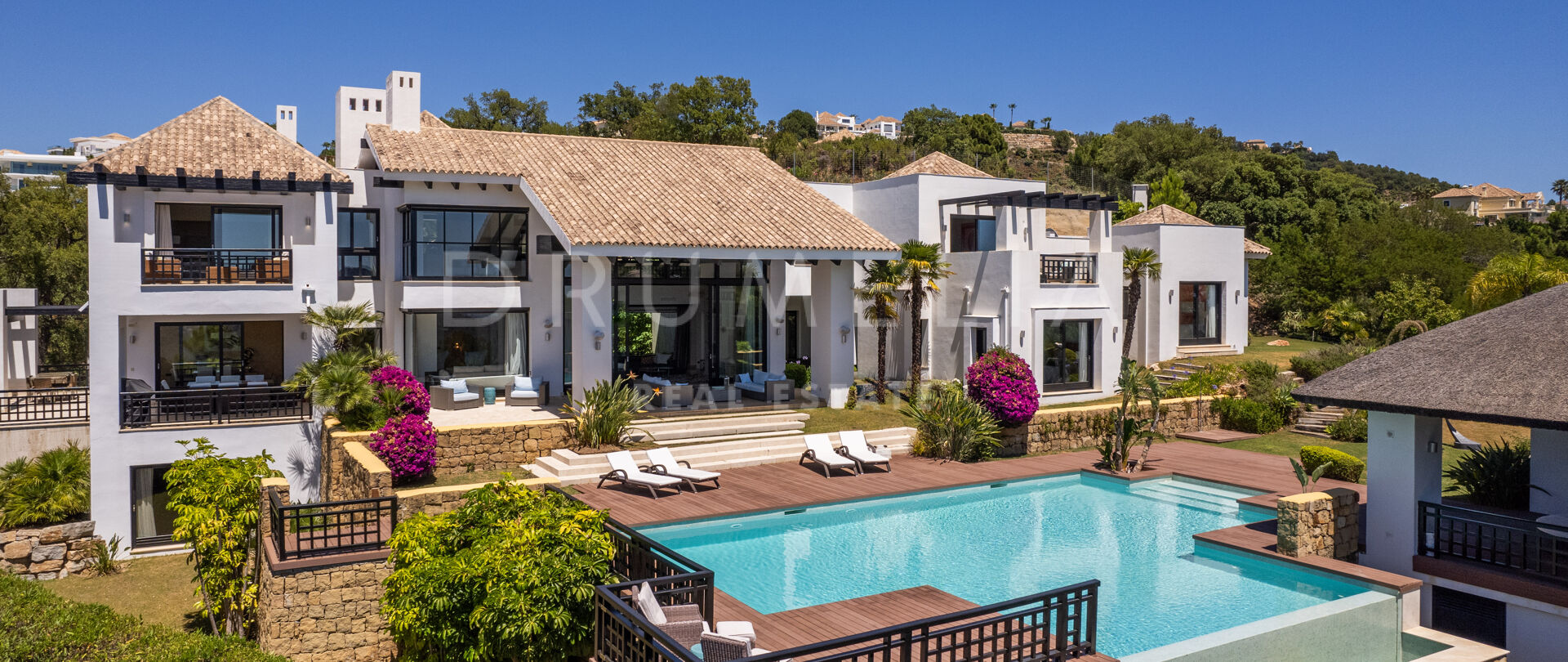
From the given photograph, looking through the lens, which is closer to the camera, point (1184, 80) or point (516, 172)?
point (516, 172)

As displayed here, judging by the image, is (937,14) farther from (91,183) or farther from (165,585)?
(165,585)

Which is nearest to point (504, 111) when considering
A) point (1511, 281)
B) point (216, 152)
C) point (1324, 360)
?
point (216, 152)

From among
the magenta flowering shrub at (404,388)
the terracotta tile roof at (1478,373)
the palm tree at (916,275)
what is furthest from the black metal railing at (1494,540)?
the magenta flowering shrub at (404,388)

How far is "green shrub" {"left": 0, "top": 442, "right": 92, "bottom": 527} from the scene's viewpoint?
1916cm

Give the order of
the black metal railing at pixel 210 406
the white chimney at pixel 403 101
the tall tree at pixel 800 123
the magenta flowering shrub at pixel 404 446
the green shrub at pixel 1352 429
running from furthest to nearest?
1. the tall tree at pixel 800 123
2. the white chimney at pixel 403 101
3. the green shrub at pixel 1352 429
4. the black metal railing at pixel 210 406
5. the magenta flowering shrub at pixel 404 446

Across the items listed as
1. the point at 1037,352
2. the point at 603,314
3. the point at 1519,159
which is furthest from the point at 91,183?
the point at 1519,159

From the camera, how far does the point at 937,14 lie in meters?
38.4

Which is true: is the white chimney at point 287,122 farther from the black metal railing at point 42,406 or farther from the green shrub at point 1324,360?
the green shrub at point 1324,360

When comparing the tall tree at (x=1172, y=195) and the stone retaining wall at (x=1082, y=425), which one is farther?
the tall tree at (x=1172, y=195)

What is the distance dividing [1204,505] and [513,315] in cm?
1641

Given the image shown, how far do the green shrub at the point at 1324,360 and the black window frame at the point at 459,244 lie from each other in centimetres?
2118

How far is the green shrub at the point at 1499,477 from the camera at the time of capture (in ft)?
43.6

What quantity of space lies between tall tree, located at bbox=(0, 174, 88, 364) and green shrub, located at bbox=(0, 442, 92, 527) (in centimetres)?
2188

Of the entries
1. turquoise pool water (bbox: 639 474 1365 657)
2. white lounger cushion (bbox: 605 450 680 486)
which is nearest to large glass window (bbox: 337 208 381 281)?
white lounger cushion (bbox: 605 450 680 486)
